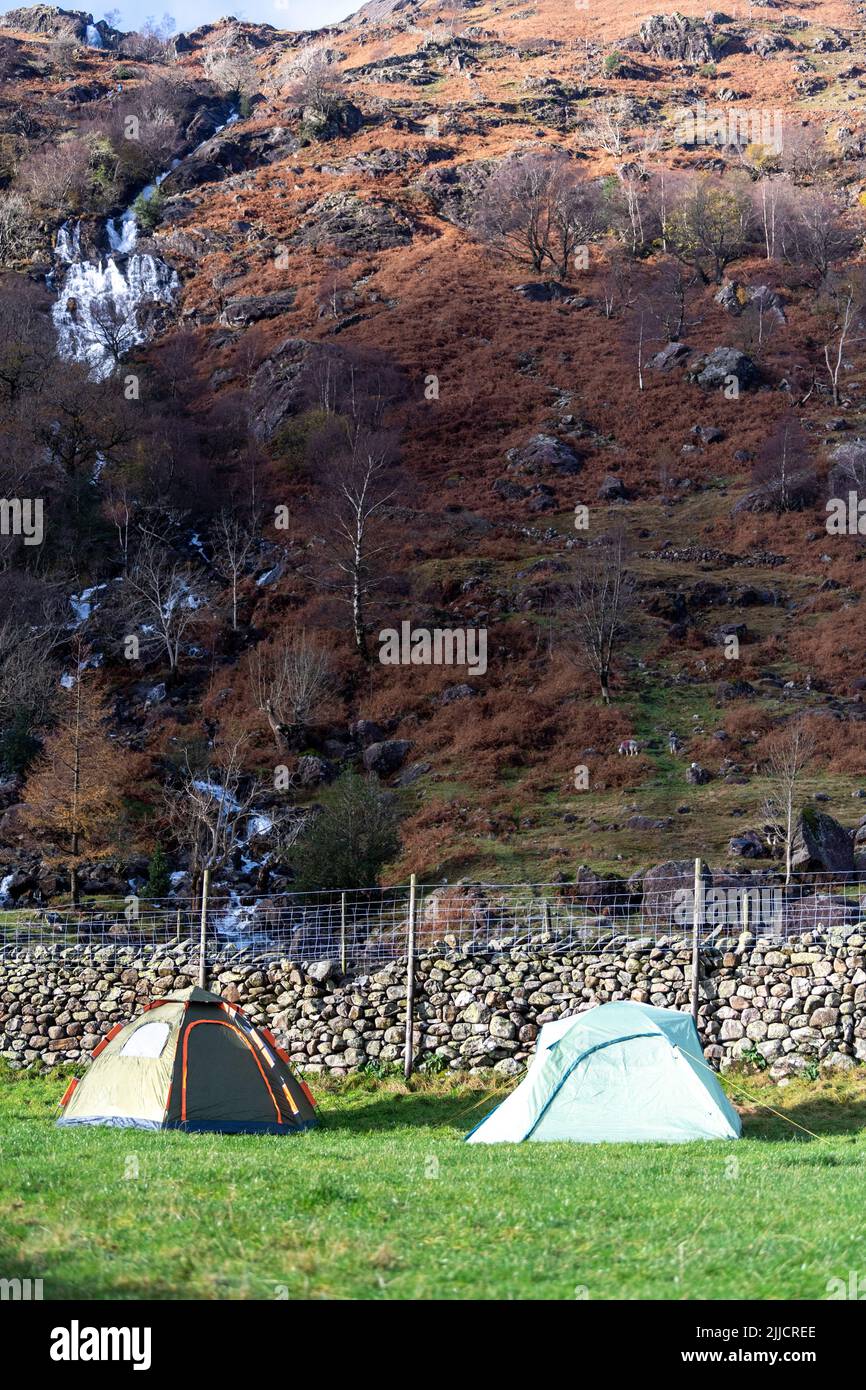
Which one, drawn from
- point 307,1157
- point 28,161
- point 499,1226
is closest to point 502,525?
point 307,1157

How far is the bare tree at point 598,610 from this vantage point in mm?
39344

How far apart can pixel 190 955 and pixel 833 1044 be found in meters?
10.4

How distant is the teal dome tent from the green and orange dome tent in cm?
265

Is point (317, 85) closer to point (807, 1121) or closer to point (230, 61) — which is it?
point (230, 61)

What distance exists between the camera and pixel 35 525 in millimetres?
51000

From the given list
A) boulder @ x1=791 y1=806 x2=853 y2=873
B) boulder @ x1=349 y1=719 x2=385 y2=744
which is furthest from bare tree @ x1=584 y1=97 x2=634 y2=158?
boulder @ x1=791 y1=806 x2=853 y2=873

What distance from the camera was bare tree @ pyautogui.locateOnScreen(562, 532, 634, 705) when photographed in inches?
1549

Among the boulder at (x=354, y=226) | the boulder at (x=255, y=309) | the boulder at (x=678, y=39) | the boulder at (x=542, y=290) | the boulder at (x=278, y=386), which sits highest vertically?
the boulder at (x=678, y=39)

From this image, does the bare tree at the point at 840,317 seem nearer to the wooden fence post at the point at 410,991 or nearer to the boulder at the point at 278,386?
the boulder at the point at 278,386

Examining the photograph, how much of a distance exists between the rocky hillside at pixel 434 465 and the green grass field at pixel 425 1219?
14576mm

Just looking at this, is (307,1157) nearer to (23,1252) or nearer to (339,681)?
(23,1252)

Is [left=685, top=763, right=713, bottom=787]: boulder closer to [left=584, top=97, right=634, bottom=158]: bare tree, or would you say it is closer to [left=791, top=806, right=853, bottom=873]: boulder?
[left=791, top=806, right=853, bottom=873]: boulder
